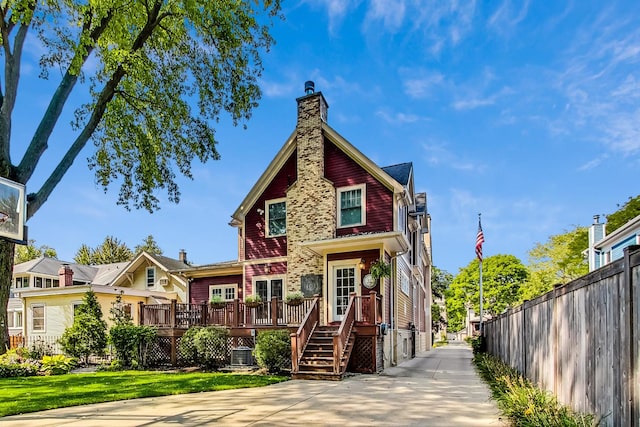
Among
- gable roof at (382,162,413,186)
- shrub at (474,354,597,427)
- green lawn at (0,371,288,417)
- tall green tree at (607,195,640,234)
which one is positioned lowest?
green lawn at (0,371,288,417)

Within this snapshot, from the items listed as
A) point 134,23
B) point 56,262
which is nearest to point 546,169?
point 134,23

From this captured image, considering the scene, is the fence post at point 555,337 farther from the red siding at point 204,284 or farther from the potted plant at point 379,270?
the red siding at point 204,284

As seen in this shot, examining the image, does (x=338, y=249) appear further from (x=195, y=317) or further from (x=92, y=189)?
(x=92, y=189)

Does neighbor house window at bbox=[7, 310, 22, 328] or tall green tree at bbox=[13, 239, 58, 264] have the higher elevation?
tall green tree at bbox=[13, 239, 58, 264]

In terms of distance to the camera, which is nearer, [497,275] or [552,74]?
[552,74]

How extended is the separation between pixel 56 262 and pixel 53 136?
25300 millimetres

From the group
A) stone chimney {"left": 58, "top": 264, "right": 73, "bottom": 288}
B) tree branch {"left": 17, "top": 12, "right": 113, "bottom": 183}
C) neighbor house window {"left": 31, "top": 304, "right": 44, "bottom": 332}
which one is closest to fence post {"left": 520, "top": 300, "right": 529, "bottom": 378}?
tree branch {"left": 17, "top": 12, "right": 113, "bottom": 183}

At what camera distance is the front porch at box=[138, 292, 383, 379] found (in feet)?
40.4

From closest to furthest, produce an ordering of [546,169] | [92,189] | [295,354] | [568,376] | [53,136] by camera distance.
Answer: [568,376]
[295,354]
[53,136]
[92,189]
[546,169]

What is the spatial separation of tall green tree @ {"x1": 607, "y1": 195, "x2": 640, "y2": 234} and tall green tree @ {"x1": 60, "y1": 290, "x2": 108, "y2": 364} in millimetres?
25737

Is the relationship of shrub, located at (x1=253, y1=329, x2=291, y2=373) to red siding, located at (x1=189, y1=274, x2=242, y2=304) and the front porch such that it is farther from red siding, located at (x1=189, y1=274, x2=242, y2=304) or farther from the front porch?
red siding, located at (x1=189, y1=274, x2=242, y2=304)

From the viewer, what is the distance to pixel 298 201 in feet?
56.1

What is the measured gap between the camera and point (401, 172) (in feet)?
59.2

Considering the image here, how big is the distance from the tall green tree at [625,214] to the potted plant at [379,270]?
1650 cm
